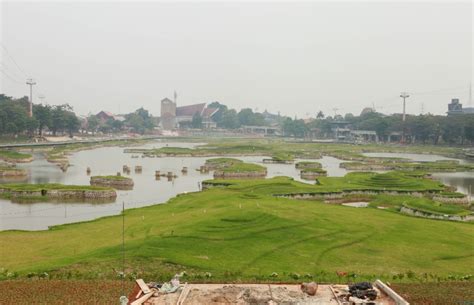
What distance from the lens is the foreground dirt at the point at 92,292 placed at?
2041 cm

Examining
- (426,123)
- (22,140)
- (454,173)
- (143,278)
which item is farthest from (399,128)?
(143,278)

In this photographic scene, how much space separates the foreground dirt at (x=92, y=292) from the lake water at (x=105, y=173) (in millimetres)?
19081

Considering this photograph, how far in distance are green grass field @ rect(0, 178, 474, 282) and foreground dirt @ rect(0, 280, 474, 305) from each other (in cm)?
133

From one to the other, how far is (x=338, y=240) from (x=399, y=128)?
507 ft

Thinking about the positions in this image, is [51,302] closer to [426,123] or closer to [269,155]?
[269,155]

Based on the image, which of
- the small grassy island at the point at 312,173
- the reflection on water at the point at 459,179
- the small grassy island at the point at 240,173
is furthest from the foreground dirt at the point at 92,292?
the small grassy island at the point at 312,173

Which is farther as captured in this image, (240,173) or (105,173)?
(105,173)

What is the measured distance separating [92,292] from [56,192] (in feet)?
125

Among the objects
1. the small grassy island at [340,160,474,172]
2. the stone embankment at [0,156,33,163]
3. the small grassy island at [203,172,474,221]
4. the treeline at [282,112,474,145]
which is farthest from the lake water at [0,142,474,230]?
the treeline at [282,112,474,145]

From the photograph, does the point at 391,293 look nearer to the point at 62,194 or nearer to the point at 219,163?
the point at 62,194

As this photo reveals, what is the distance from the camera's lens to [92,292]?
21219mm

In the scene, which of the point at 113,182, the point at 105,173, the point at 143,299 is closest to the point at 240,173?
the point at 113,182

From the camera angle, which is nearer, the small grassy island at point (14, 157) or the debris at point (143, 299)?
the debris at point (143, 299)

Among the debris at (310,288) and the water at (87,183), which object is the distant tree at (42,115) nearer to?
the water at (87,183)
